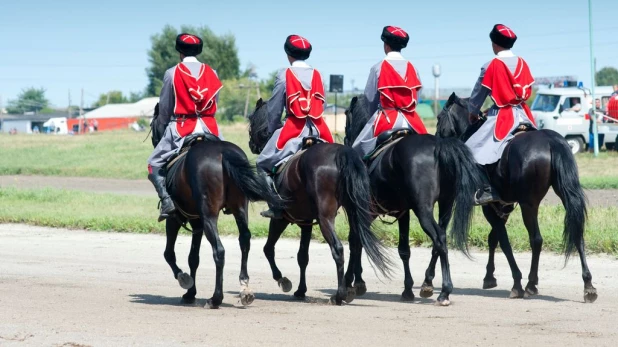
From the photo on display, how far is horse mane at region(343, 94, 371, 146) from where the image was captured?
35.5 ft

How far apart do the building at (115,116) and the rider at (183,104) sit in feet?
253

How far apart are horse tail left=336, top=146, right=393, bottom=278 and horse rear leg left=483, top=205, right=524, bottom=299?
1.50 meters

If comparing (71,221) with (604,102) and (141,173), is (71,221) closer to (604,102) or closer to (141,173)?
(141,173)

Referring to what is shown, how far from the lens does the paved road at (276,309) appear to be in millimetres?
7633

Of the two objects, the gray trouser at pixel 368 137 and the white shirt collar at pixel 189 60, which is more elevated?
the white shirt collar at pixel 189 60

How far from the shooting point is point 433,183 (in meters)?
9.48

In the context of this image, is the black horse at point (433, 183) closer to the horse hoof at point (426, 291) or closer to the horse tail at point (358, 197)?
the horse hoof at point (426, 291)

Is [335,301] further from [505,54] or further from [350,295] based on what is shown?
[505,54]

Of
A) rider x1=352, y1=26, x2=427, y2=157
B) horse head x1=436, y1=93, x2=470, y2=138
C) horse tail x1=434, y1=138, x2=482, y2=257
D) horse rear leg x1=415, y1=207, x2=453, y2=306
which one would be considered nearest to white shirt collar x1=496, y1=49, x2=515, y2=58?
horse head x1=436, y1=93, x2=470, y2=138

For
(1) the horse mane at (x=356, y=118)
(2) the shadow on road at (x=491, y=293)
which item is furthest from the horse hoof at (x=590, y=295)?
(1) the horse mane at (x=356, y=118)

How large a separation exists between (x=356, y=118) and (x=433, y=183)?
1747 mm

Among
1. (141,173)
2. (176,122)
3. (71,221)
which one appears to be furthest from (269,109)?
Result: (141,173)

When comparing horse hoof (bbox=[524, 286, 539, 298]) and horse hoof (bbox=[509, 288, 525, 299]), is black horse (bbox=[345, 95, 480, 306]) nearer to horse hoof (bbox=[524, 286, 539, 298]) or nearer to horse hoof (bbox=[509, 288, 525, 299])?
horse hoof (bbox=[509, 288, 525, 299])

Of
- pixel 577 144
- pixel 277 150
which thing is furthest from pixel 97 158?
pixel 277 150
